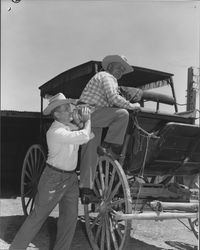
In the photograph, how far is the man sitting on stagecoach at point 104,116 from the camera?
4.59 metres

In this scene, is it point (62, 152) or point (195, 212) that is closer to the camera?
point (62, 152)

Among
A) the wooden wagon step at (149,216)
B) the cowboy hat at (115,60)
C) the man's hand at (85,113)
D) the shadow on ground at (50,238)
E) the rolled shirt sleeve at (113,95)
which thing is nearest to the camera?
the wooden wagon step at (149,216)

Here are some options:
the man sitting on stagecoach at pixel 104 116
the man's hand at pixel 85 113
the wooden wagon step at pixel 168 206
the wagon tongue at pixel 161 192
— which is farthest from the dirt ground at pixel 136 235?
the man's hand at pixel 85 113

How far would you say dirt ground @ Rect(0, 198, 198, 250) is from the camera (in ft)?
17.7

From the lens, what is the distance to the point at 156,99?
5.92m

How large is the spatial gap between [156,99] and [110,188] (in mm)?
1760

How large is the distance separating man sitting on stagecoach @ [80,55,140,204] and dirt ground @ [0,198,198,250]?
0.97 metres

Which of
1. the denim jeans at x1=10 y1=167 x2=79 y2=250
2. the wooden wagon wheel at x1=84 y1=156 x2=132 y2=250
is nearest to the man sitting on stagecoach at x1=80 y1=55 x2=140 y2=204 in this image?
the wooden wagon wheel at x1=84 y1=156 x2=132 y2=250

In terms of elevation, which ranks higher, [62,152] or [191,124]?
[191,124]

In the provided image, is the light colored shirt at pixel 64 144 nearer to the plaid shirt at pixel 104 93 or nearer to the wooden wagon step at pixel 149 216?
the plaid shirt at pixel 104 93

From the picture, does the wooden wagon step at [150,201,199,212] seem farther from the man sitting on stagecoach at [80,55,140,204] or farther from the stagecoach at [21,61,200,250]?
the man sitting on stagecoach at [80,55,140,204]

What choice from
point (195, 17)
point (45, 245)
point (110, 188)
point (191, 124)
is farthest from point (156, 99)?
point (45, 245)

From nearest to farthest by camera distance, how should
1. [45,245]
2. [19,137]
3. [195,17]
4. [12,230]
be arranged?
1. [195,17]
2. [45,245]
3. [12,230]
4. [19,137]

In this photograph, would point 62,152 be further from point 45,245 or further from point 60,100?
point 45,245
